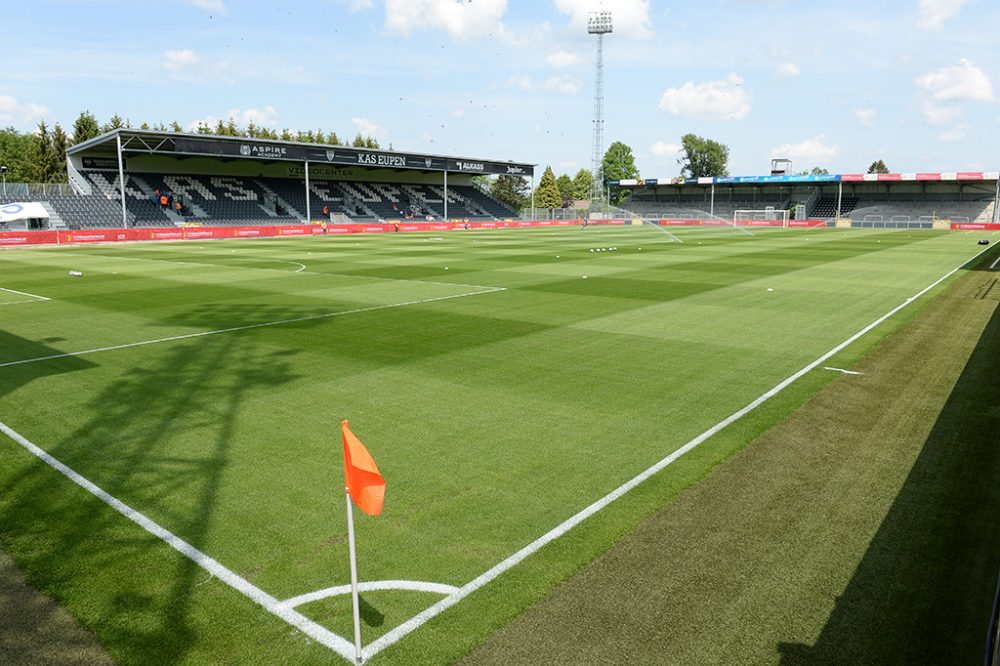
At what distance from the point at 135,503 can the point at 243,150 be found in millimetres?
59922

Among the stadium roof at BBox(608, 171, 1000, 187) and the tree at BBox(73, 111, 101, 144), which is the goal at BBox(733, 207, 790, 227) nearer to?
the stadium roof at BBox(608, 171, 1000, 187)

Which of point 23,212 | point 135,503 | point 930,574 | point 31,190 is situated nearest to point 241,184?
point 31,190

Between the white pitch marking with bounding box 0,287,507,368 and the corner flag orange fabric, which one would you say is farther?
the white pitch marking with bounding box 0,287,507,368

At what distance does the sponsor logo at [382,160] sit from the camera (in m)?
68.6

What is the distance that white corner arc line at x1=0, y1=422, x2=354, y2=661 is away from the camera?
4.32 m

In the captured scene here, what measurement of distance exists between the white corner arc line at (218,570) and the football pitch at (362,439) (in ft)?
0.07

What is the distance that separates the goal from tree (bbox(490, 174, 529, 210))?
4544 centimetres

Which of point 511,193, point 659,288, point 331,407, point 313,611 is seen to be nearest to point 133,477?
point 331,407

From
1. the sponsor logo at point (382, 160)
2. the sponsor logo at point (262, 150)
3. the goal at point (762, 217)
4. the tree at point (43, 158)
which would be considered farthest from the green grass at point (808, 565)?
the tree at point (43, 158)

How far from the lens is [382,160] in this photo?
7050cm

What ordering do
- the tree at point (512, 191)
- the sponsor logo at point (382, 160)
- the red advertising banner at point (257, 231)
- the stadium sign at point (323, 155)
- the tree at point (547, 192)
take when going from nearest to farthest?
the red advertising banner at point (257, 231) → the stadium sign at point (323, 155) → the sponsor logo at point (382, 160) → the tree at point (547, 192) → the tree at point (512, 191)

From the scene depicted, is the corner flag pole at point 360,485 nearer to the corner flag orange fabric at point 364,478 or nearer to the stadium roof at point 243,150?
the corner flag orange fabric at point 364,478

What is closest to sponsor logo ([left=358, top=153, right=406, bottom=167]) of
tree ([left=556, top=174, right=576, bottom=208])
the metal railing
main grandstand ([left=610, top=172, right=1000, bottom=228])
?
the metal railing

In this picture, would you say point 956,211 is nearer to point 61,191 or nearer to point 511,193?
point 511,193
